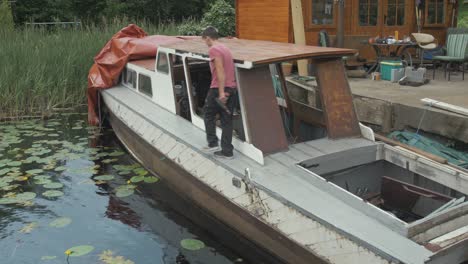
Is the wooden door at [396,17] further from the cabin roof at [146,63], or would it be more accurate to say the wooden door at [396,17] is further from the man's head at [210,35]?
the man's head at [210,35]

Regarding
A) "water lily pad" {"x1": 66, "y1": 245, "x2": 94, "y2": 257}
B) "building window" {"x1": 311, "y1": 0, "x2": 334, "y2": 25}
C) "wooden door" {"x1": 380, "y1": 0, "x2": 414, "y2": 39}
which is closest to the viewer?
"water lily pad" {"x1": 66, "y1": 245, "x2": 94, "y2": 257}

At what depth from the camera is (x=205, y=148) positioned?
5.65 metres

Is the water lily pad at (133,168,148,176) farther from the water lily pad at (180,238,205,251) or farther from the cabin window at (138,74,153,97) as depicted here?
the water lily pad at (180,238,205,251)

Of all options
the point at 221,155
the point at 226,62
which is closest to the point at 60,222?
the point at 221,155

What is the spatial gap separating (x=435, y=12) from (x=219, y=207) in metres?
9.58

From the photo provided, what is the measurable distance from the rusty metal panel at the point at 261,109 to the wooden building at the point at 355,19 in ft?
20.2

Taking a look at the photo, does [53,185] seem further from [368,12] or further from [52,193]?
[368,12]

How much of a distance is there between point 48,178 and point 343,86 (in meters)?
4.50

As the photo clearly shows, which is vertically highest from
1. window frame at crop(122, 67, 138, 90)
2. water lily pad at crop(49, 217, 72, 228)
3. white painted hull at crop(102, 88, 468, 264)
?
window frame at crop(122, 67, 138, 90)

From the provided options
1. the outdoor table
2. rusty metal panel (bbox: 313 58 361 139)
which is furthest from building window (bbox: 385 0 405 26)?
rusty metal panel (bbox: 313 58 361 139)

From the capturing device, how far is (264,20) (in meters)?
11.9

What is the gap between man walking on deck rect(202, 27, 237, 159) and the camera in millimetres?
5070

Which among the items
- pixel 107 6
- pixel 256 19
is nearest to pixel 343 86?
pixel 256 19

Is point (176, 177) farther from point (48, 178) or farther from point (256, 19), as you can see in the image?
point (256, 19)
